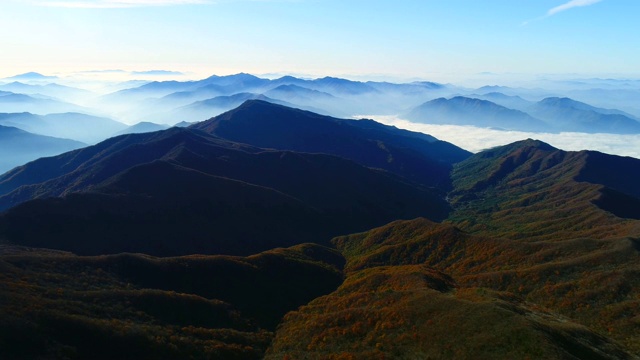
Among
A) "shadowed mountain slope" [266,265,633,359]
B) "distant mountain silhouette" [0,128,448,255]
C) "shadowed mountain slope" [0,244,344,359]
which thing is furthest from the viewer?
"distant mountain silhouette" [0,128,448,255]

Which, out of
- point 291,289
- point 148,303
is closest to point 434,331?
point 291,289

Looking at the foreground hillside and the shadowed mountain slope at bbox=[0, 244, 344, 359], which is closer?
the shadowed mountain slope at bbox=[0, 244, 344, 359]

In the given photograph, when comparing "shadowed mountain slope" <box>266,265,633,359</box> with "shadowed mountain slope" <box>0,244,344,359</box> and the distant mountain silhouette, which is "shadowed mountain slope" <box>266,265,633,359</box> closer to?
"shadowed mountain slope" <box>0,244,344,359</box>

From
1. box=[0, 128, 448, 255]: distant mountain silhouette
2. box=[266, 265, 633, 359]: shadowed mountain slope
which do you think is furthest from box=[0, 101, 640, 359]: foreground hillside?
box=[0, 128, 448, 255]: distant mountain silhouette

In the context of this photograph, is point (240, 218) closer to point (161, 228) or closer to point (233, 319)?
point (161, 228)

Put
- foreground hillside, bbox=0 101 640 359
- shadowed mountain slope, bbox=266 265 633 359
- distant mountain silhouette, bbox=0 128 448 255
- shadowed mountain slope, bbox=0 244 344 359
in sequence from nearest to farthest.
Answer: shadowed mountain slope, bbox=266 265 633 359, shadowed mountain slope, bbox=0 244 344 359, foreground hillside, bbox=0 101 640 359, distant mountain silhouette, bbox=0 128 448 255

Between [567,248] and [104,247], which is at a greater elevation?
[567,248]

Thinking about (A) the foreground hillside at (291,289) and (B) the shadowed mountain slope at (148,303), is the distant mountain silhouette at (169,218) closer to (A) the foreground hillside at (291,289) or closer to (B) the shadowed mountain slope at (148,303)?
(A) the foreground hillside at (291,289)

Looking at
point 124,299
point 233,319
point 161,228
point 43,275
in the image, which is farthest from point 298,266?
point 161,228

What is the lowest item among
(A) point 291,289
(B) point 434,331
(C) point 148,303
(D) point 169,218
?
(A) point 291,289

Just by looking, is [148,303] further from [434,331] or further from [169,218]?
[169,218]

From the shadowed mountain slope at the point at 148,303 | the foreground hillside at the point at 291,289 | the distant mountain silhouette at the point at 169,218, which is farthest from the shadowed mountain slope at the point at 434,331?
the distant mountain silhouette at the point at 169,218
